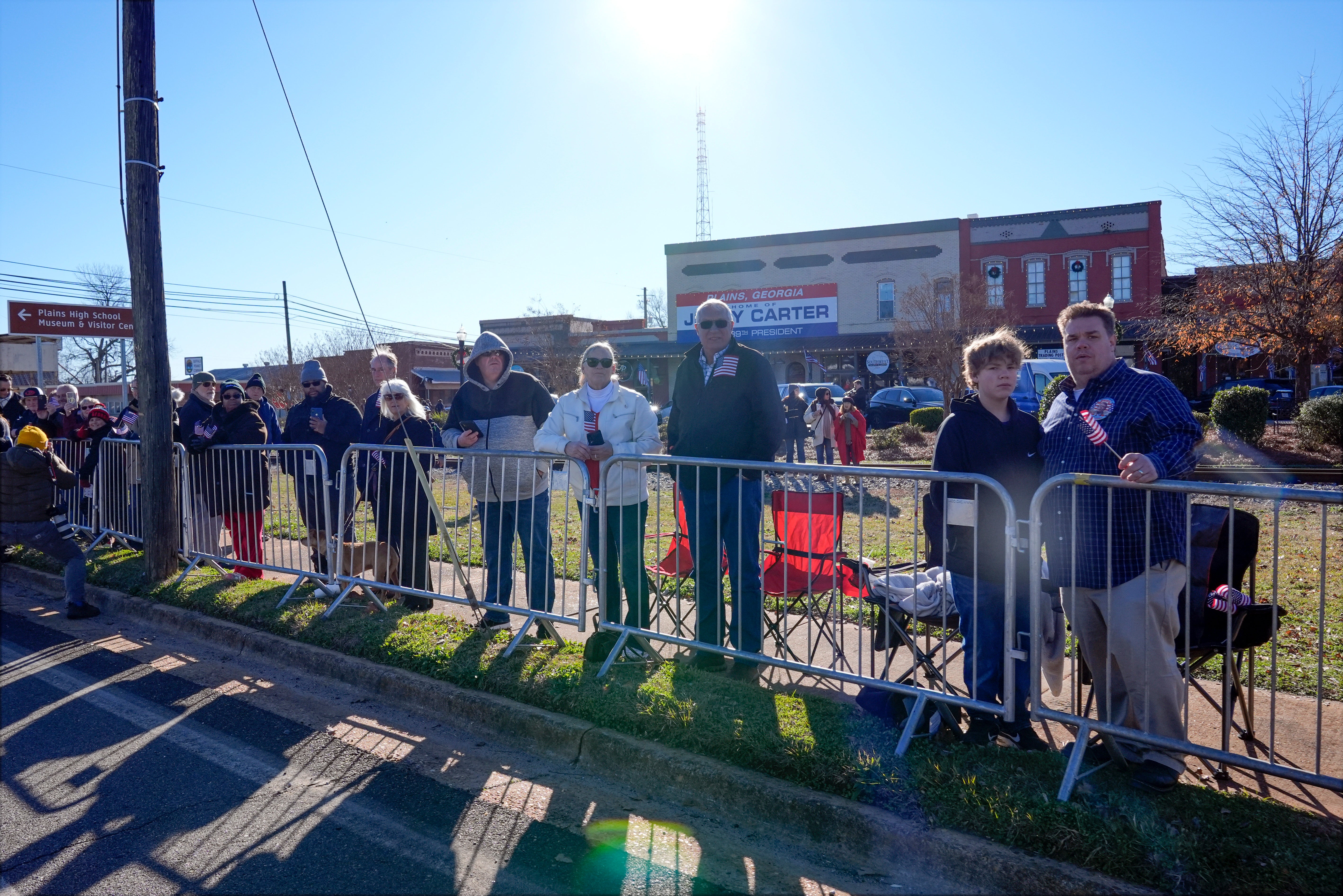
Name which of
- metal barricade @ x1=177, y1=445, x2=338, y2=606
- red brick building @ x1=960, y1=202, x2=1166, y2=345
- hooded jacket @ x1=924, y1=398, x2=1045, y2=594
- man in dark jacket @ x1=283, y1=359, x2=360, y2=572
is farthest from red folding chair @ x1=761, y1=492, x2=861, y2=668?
red brick building @ x1=960, y1=202, x2=1166, y2=345

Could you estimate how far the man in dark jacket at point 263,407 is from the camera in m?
8.30

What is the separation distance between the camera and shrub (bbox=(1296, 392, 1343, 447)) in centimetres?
1622

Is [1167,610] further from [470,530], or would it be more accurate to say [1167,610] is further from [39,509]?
[39,509]

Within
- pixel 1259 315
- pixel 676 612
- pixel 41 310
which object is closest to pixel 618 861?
pixel 676 612

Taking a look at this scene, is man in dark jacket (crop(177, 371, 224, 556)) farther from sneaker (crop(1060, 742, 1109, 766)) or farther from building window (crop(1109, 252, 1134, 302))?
building window (crop(1109, 252, 1134, 302))

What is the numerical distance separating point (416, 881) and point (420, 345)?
2394 inches

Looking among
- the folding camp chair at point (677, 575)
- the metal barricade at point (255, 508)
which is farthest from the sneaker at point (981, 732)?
the metal barricade at point (255, 508)

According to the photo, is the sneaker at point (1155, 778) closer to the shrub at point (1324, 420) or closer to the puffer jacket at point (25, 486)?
the puffer jacket at point (25, 486)

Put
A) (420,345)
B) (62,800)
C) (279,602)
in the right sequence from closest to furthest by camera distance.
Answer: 1. (62,800)
2. (279,602)
3. (420,345)

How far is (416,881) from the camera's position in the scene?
3.24m

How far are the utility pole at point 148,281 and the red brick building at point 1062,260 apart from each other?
3380cm

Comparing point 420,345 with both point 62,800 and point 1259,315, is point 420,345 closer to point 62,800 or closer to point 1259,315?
point 1259,315

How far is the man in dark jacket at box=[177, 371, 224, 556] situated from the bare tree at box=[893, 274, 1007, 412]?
21.0 metres

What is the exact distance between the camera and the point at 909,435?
22969 mm
